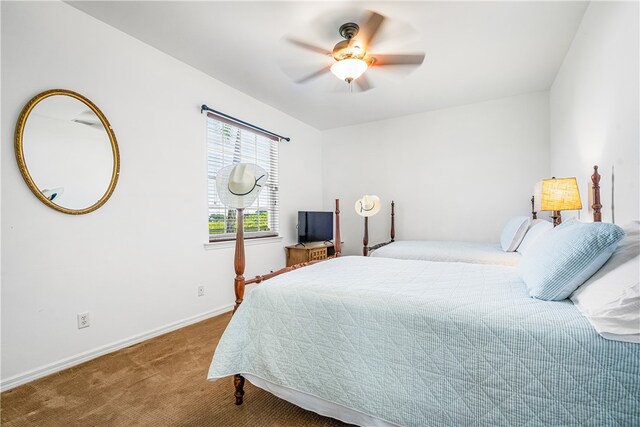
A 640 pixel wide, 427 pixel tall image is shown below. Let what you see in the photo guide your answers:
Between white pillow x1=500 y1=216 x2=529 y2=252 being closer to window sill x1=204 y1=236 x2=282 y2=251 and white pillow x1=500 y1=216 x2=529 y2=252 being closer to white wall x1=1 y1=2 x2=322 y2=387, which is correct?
window sill x1=204 y1=236 x2=282 y2=251

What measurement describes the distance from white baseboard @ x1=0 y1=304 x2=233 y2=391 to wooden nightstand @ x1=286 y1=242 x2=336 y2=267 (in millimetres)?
1450

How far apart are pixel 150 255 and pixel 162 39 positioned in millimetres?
1911

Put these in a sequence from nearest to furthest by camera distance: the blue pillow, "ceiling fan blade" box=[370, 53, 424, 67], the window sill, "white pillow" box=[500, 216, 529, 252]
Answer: the blue pillow
"ceiling fan blade" box=[370, 53, 424, 67]
"white pillow" box=[500, 216, 529, 252]
the window sill

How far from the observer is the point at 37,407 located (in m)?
1.65

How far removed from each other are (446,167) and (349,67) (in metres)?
2.67

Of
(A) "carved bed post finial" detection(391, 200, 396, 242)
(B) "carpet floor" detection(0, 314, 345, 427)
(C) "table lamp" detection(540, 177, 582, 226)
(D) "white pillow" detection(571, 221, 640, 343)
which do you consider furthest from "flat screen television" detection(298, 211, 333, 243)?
(D) "white pillow" detection(571, 221, 640, 343)

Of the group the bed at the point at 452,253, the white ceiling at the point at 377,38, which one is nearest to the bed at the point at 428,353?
the bed at the point at 452,253

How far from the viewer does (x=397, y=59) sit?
2.21m

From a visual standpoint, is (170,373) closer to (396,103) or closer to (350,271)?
(350,271)

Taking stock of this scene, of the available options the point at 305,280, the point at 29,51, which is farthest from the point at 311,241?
the point at 29,51

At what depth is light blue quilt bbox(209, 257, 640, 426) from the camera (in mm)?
958

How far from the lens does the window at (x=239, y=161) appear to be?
128 inches

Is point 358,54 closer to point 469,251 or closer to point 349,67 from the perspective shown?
point 349,67

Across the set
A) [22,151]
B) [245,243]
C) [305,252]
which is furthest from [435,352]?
[305,252]
